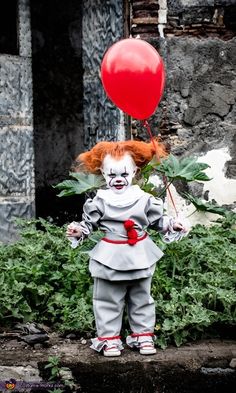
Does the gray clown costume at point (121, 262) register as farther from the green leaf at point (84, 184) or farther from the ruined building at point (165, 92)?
the ruined building at point (165, 92)

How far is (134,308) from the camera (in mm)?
3615

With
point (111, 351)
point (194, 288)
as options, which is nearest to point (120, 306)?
point (111, 351)

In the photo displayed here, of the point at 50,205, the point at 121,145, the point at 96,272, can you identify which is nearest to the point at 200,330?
the point at 96,272

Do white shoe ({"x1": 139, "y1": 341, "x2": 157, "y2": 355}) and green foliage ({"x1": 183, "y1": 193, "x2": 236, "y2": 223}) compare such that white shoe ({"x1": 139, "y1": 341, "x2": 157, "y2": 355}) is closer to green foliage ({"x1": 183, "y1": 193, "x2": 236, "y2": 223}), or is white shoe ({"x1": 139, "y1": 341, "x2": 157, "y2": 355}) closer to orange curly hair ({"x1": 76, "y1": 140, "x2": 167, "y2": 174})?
orange curly hair ({"x1": 76, "y1": 140, "x2": 167, "y2": 174})

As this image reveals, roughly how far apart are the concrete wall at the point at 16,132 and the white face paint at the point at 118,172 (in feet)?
5.89

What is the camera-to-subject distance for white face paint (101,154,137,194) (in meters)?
3.55

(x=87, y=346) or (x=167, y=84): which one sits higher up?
(x=167, y=84)

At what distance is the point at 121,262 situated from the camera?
3.48 m

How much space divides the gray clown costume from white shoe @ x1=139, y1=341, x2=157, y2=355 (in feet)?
0.09

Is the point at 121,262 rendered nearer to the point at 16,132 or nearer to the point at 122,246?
the point at 122,246

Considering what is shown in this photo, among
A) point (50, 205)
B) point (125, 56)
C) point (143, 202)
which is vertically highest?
point (125, 56)

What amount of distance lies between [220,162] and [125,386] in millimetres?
2397

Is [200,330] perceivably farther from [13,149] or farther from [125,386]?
[13,149]

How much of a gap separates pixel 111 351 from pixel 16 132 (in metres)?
2.24
